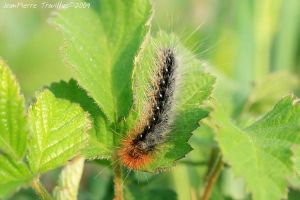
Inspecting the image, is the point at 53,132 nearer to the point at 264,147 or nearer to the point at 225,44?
the point at 264,147

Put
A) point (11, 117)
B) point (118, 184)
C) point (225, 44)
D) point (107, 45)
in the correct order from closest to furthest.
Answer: point (11, 117) → point (118, 184) → point (107, 45) → point (225, 44)

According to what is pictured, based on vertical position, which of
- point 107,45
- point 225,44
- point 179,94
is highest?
point 225,44

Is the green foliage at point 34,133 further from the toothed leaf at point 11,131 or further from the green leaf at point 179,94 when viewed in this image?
the green leaf at point 179,94

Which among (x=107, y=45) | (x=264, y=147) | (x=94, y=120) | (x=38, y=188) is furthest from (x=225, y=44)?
(x=38, y=188)

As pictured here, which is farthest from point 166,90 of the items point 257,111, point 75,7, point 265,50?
point 265,50

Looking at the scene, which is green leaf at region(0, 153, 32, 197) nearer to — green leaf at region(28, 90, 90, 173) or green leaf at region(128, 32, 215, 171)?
green leaf at region(28, 90, 90, 173)

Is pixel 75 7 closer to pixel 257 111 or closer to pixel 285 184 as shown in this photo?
pixel 285 184
